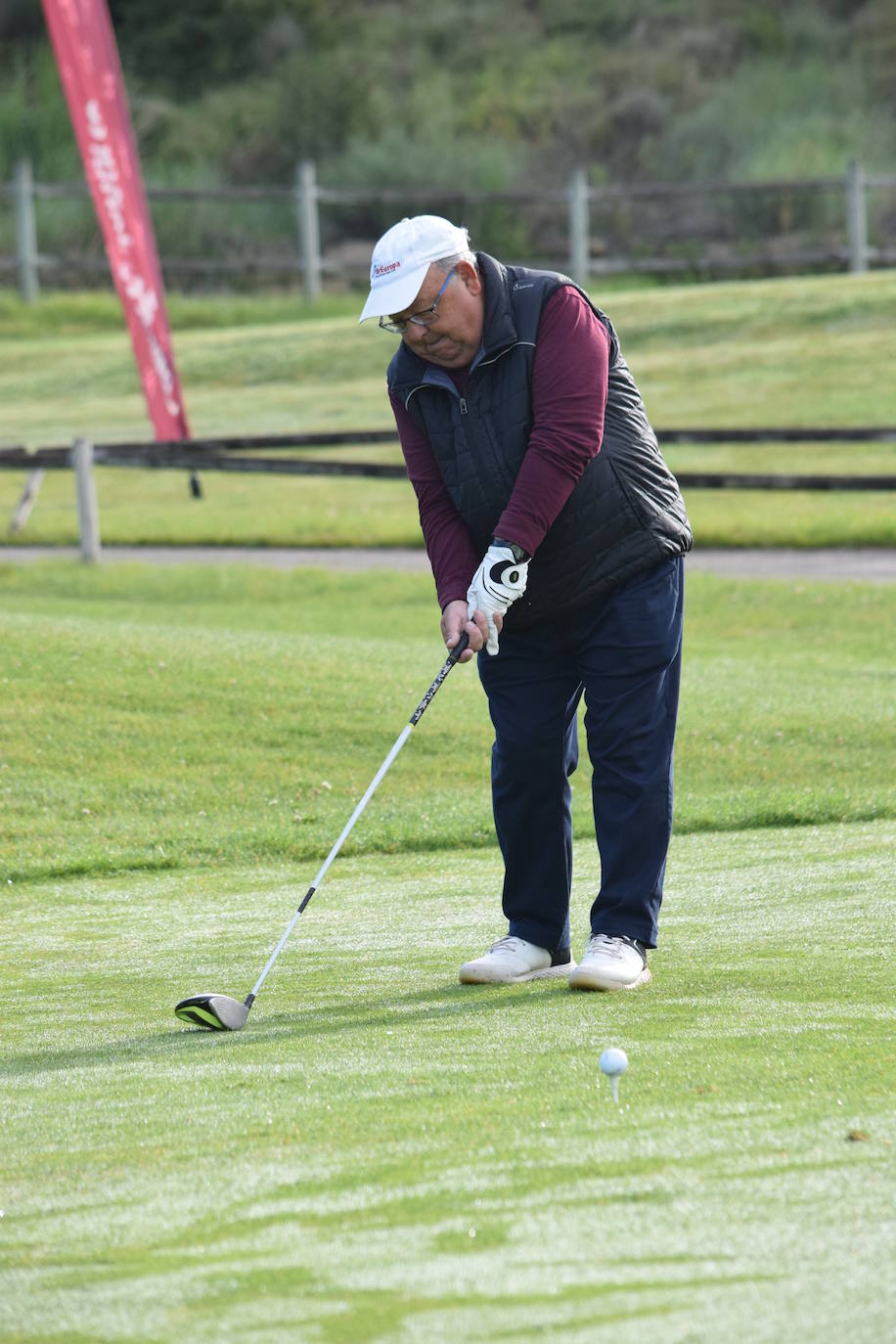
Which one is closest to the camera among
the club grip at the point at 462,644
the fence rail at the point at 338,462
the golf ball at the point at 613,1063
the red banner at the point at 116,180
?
the golf ball at the point at 613,1063

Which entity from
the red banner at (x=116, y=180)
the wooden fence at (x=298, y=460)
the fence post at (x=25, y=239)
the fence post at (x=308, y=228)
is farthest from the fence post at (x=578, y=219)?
the wooden fence at (x=298, y=460)

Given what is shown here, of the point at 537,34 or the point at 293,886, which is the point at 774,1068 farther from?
the point at 537,34

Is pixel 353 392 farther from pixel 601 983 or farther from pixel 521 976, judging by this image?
pixel 601 983

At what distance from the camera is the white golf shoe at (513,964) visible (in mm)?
4984

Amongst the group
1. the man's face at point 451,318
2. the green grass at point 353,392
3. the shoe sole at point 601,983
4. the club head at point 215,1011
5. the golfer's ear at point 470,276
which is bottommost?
the green grass at point 353,392

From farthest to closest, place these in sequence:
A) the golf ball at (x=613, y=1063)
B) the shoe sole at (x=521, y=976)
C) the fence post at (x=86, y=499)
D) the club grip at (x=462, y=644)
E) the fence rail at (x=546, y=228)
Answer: the fence rail at (x=546, y=228) → the fence post at (x=86, y=499) → the shoe sole at (x=521, y=976) → the club grip at (x=462, y=644) → the golf ball at (x=613, y=1063)

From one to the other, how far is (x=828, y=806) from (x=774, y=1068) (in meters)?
4.54

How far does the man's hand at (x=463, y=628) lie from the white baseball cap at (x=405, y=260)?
76cm

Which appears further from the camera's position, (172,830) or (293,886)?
(172,830)

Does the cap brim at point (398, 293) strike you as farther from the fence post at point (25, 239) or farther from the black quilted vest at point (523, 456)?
the fence post at point (25, 239)

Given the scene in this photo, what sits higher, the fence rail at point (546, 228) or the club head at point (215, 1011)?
the club head at point (215, 1011)

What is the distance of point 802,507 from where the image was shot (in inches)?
749

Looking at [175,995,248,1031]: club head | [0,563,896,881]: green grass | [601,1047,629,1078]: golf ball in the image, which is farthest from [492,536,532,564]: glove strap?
[0,563,896,881]: green grass

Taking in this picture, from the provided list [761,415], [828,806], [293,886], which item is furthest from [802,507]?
[293,886]
